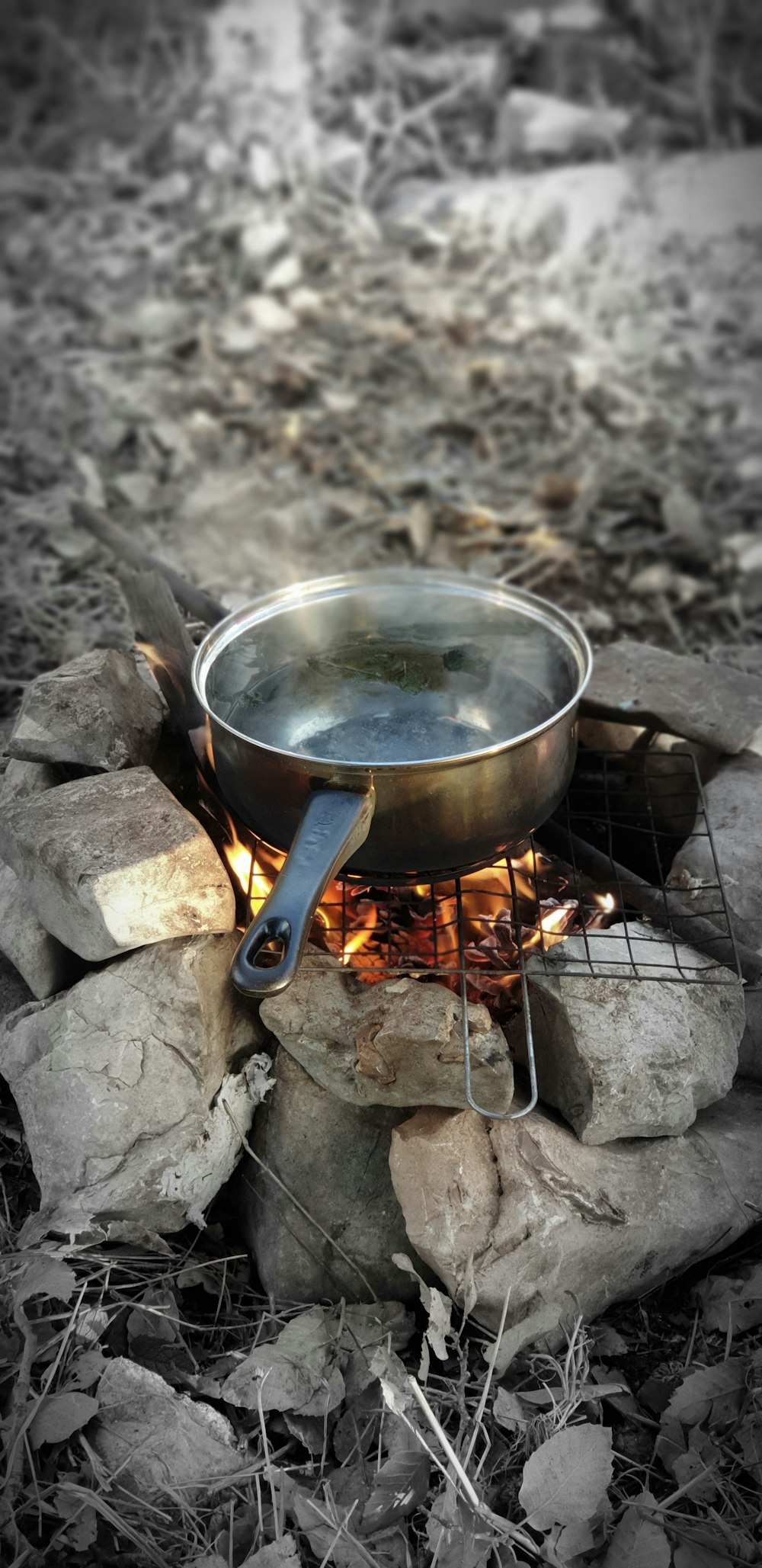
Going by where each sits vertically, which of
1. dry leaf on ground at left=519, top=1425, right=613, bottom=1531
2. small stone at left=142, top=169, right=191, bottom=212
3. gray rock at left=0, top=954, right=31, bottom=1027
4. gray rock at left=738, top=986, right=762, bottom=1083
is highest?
small stone at left=142, top=169, right=191, bottom=212

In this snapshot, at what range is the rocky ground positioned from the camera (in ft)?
4.68

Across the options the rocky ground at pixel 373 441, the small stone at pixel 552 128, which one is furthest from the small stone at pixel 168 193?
the small stone at pixel 552 128

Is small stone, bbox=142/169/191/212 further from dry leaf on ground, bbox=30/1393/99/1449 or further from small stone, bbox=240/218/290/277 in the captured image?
dry leaf on ground, bbox=30/1393/99/1449

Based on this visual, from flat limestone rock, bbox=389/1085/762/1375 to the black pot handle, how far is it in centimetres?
40

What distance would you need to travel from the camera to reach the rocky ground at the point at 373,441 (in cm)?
143

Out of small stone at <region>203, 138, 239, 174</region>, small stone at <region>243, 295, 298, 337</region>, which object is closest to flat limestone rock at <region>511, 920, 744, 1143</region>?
small stone at <region>243, 295, 298, 337</region>

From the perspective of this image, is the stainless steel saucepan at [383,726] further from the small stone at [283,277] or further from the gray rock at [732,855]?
the small stone at [283,277]

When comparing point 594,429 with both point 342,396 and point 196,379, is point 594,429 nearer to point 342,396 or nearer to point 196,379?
point 342,396

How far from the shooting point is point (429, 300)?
16.2 ft

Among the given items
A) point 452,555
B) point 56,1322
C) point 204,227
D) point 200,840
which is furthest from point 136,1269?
point 204,227

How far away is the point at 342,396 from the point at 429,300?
33.2 inches

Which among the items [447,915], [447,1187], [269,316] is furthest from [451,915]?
[269,316]

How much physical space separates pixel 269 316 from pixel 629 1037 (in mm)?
4099

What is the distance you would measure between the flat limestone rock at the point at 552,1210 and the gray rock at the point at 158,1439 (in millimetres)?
354
